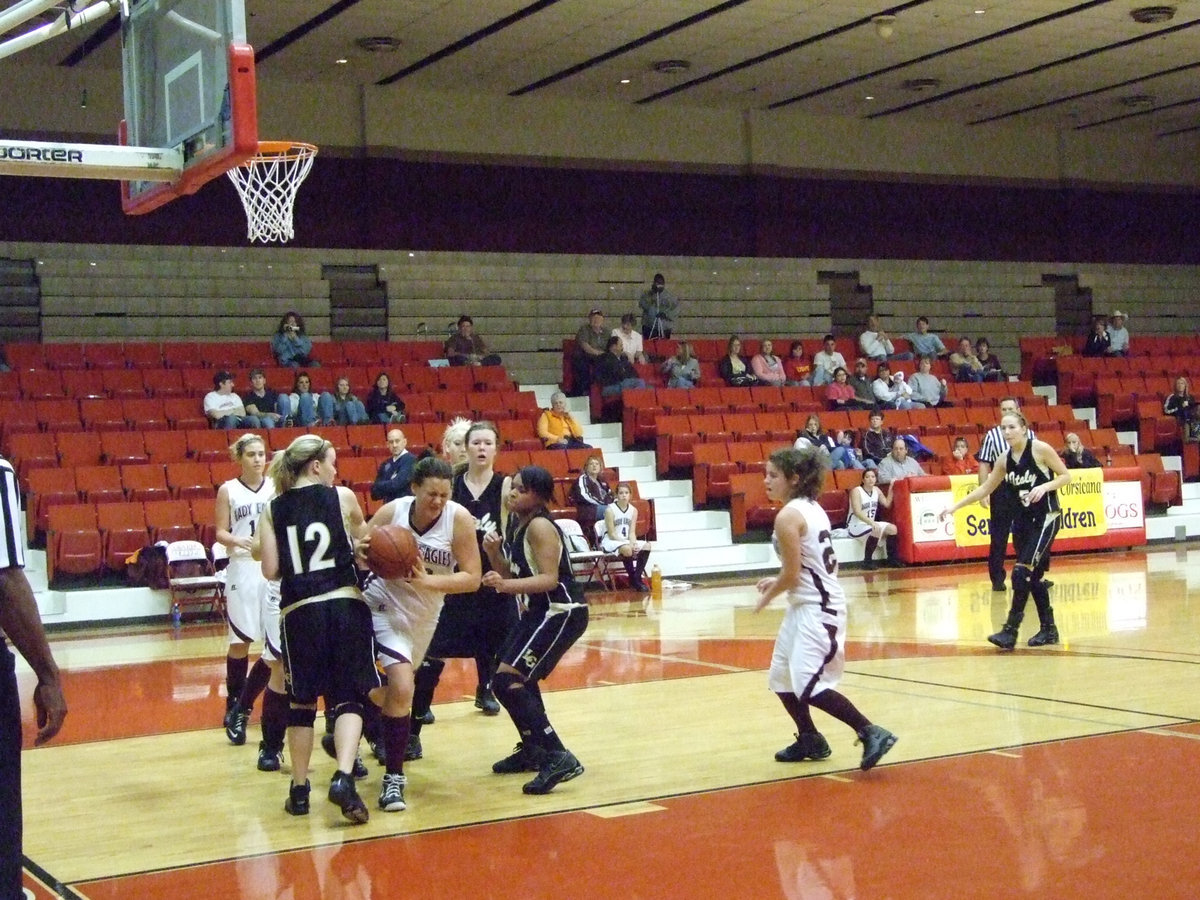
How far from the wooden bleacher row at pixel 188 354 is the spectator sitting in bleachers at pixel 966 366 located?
7.53 m

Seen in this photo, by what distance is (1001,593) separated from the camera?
13.0m

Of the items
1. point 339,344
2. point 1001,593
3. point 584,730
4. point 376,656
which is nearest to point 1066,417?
point 1001,593

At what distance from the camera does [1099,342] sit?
22.7 metres

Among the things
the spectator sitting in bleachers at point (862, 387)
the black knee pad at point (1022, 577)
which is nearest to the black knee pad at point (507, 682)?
the black knee pad at point (1022, 577)

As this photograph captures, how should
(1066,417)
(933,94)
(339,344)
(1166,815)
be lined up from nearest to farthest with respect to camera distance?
(1166,815), (339,344), (1066,417), (933,94)

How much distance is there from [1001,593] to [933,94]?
11267 mm

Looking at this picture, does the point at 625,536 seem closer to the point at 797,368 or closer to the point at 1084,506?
the point at 1084,506

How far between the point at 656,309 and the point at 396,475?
40.2 feet

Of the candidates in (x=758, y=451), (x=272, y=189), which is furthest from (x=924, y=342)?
(x=272, y=189)

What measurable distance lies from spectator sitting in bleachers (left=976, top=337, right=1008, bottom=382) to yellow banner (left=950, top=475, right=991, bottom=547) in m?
5.01

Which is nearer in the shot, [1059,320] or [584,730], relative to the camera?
[584,730]

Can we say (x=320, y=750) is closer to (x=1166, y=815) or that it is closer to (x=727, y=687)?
(x=727, y=687)

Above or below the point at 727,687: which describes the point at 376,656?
above

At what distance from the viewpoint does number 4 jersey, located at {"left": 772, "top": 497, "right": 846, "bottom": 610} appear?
6137 mm
